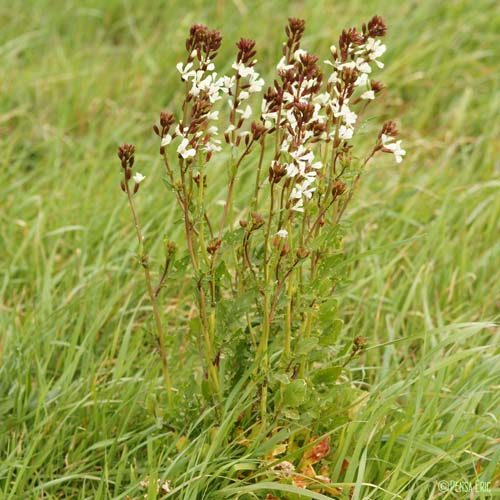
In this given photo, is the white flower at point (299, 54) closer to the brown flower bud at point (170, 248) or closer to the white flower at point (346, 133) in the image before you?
the white flower at point (346, 133)

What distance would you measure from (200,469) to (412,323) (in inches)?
43.5

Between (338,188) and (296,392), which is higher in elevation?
(338,188)

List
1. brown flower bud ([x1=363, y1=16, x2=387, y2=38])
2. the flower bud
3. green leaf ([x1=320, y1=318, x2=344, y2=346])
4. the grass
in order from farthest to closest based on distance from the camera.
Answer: the grass
green leaf ([x1=320, y1=318, x2=344, y2=346])
brown flower bud ([x1=363, y1=16, x2=387, y2=38])
the flower bud

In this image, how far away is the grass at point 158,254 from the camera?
7.64ft

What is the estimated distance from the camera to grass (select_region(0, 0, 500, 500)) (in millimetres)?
2330

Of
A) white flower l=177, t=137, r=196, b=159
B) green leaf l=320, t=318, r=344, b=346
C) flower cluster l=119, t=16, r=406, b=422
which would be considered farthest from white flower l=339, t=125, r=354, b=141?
green leaf l=320, t=318, r=344, b=346

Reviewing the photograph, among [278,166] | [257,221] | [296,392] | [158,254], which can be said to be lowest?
[296,392]

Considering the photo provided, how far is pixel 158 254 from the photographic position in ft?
10.4

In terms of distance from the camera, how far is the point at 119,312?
2.91 meters

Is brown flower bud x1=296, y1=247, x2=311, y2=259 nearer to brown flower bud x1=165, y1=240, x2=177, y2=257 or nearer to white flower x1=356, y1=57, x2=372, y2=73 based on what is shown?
→ brown flower bud x1=165, y1=240, x2=177, y2=257

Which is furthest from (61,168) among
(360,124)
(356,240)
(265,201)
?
(360,124)

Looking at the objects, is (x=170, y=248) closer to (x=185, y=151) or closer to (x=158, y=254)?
(x=185, y=151)

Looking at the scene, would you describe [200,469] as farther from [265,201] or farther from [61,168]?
[61,168]

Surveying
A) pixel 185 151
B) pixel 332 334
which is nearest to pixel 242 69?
pixel 185 151
